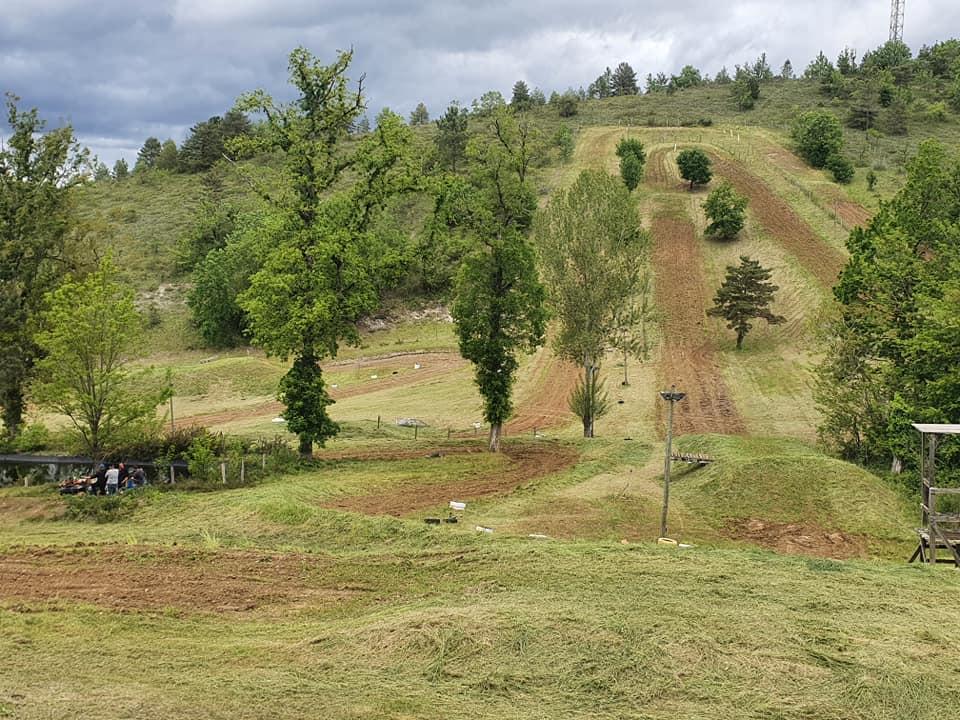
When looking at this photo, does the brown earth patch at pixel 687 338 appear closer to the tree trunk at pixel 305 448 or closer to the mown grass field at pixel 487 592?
the mown grass field at pixel 487 592

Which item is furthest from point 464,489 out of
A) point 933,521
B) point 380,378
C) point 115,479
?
point 380,378

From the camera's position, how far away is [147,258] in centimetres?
7556

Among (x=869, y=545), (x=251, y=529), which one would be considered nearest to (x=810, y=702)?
(x=869, y=545)

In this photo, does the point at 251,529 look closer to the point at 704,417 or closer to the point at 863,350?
the point at 863,350

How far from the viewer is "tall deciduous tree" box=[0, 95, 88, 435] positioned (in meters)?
28.8

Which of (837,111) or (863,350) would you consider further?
(837,111)

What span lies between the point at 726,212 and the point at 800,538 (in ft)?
169

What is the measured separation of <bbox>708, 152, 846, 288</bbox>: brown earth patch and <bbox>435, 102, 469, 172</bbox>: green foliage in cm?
2930

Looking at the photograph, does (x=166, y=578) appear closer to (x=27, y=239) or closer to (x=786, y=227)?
(x=27, y=239)

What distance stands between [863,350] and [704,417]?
10.7 m

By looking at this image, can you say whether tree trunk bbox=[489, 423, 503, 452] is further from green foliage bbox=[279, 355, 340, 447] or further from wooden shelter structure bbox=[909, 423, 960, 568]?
wooden shelter structure bbox=[909, 423, 960, 568]

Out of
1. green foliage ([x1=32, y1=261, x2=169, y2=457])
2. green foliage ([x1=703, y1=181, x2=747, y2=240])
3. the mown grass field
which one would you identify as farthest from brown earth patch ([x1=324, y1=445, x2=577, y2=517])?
green foliage ([x1=703, y1=181, x2=747, y2=240])

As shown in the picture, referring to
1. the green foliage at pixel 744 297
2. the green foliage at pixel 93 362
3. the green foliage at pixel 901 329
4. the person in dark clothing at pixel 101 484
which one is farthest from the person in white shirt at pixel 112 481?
the green foliage at pixel 744 297

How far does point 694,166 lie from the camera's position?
79.9 meters
